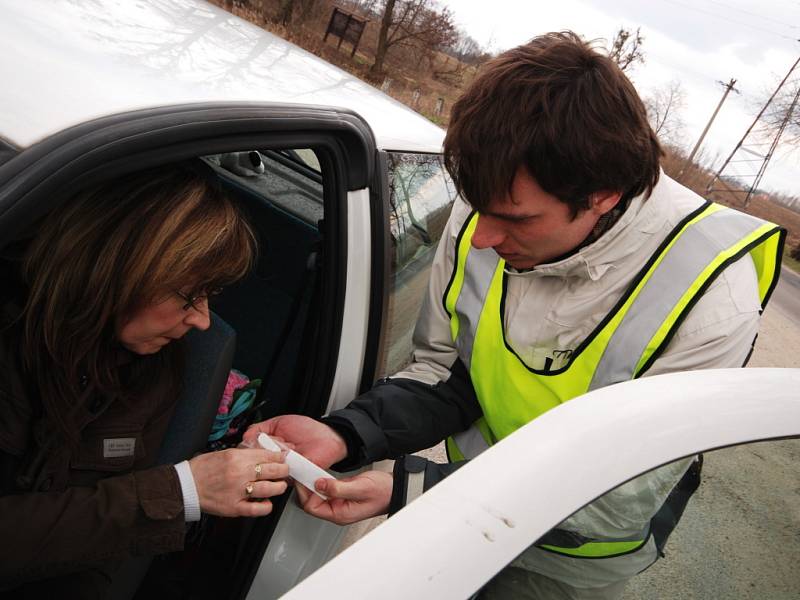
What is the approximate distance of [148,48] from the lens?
1157 millimetres

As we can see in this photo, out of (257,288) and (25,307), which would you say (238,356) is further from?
(25,307)

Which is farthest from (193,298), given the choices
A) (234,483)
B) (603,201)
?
(603,201)

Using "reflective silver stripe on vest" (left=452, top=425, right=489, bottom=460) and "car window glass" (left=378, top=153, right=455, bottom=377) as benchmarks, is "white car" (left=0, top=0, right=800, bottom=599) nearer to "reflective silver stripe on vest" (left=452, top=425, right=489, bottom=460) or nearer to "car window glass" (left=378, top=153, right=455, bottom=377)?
"car window glass" (left=378, top=153, right=455, bottom=377)

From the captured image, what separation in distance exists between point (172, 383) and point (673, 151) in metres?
35.6

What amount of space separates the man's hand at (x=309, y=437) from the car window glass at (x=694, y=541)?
615 mm

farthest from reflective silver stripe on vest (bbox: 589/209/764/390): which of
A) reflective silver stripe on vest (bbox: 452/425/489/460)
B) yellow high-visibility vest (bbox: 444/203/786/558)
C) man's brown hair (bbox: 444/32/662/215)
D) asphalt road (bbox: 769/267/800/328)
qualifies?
asphalt road (bbox: 769/267/800/328)

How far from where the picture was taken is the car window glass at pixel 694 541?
2.87ft

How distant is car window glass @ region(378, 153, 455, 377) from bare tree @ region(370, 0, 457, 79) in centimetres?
1449

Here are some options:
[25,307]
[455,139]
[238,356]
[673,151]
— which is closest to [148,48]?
[25,307]

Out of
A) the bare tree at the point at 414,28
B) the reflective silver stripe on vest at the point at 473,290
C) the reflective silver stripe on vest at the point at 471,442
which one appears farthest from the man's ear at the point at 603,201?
the bare tree at the point at 414,28

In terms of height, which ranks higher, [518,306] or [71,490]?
[518,306]

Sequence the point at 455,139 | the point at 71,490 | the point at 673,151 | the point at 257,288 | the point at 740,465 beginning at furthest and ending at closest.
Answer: the point at 673,151 < the point at 257,288 < the point at 455,139 < the point at 71,490 < the point at 740,465

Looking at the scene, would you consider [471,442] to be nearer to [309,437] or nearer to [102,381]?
[309,437]

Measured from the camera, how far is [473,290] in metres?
1.50
